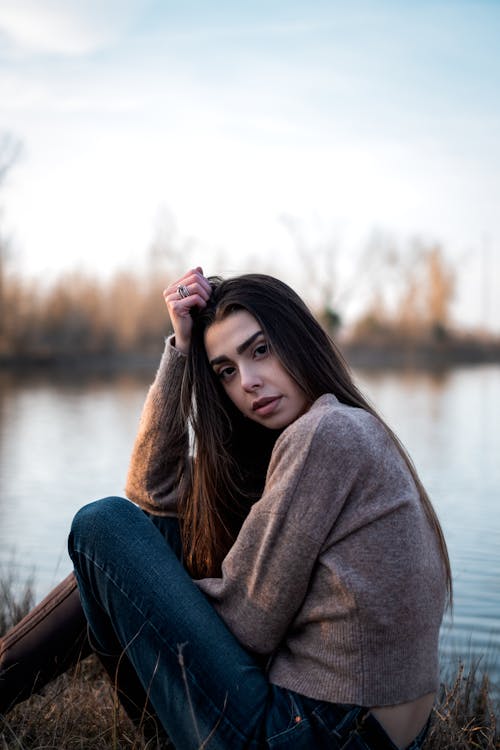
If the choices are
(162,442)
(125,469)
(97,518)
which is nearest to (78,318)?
(125,469)

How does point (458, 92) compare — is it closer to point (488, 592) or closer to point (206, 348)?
point (488, 592)

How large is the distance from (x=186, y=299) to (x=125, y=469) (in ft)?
20.5

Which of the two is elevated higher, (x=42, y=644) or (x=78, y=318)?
(x=42, y=644)

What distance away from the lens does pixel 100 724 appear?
7.38ft

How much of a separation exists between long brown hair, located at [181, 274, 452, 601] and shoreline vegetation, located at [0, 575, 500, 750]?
426mm

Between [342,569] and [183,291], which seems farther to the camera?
[183,291]

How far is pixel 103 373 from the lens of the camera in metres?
26.1

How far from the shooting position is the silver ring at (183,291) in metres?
2.45

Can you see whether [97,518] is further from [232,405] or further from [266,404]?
[232,405]

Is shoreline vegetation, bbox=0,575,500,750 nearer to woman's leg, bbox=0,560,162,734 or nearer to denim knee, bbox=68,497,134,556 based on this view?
woman's leg, bbox=0,560,162,734

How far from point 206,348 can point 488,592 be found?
2.45 meters

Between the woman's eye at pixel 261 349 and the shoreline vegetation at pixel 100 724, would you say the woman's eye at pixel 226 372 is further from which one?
the shoreline vegetation at pixel 100 724

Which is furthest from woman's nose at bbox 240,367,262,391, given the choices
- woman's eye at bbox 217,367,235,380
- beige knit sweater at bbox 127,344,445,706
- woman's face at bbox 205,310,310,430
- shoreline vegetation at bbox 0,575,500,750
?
shoreline vegetation at bbox 0,575,500,750

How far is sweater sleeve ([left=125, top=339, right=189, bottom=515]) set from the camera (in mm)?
2588
